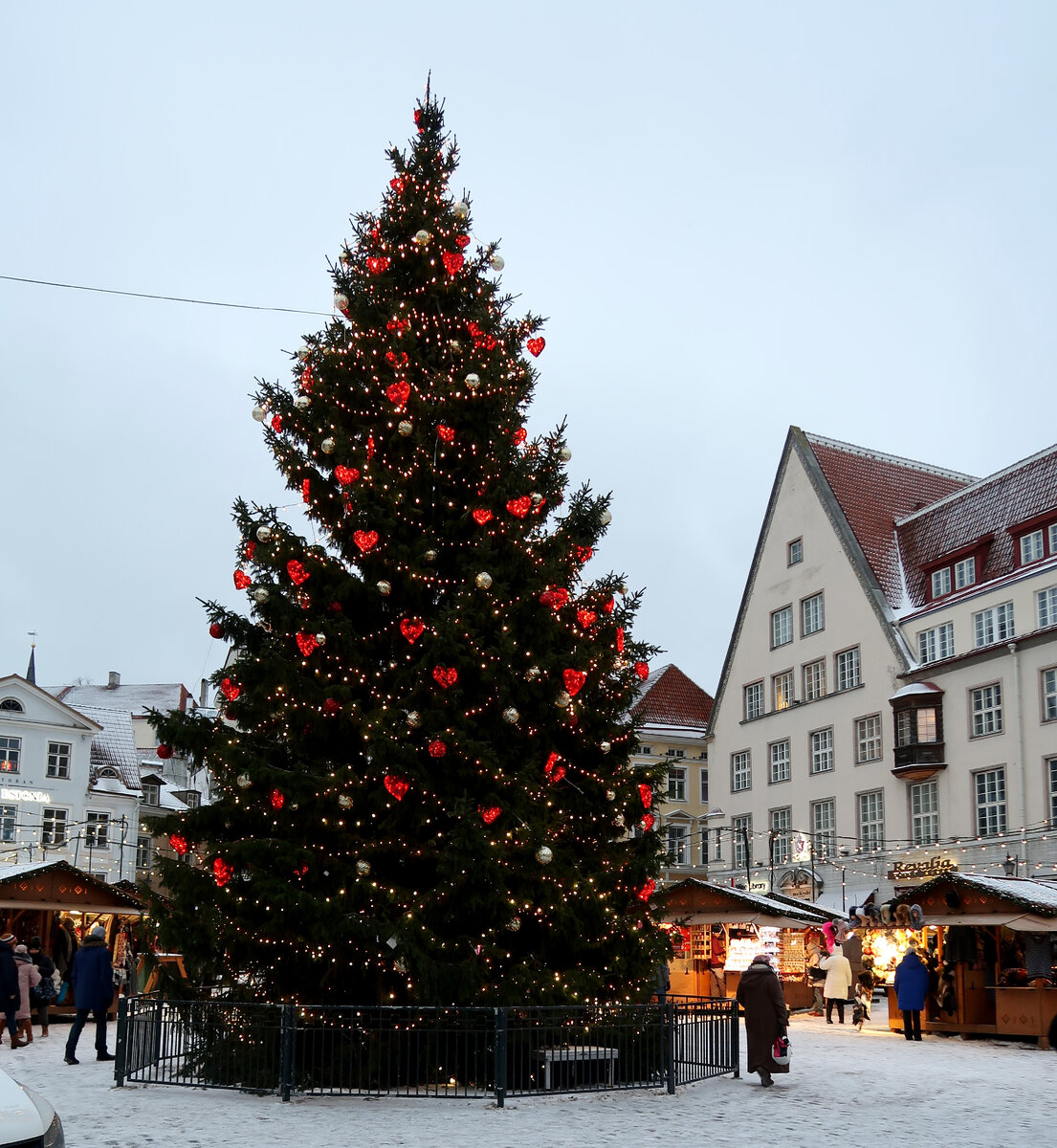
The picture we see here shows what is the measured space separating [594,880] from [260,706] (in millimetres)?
4214

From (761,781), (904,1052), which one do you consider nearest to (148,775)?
(761,781)

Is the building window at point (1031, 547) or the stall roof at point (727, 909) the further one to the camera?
the building window at point (1031, 547)

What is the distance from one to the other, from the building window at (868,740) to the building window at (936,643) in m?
2.57

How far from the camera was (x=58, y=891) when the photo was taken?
94.5 feet

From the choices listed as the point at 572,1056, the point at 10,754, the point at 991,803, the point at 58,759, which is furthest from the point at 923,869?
the point at 10,754

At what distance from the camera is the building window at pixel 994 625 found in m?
40.2

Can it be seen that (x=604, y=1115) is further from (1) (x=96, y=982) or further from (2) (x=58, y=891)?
(2) (x=58, y=891)

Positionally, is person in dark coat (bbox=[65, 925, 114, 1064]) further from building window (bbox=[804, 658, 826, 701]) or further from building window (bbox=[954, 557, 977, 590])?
building window (bbox=[804, 658, 826, 701])

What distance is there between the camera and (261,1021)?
14547 millimetres

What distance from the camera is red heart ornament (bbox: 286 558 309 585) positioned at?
15820mm

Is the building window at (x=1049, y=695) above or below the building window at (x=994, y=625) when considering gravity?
below

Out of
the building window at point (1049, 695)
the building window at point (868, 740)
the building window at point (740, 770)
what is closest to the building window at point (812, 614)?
the building window at point (868, 740)

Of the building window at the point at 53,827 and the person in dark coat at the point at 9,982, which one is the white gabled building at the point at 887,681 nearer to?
the person in dark coat at the point at 9,982

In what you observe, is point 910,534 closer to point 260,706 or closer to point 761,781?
point 761,781
